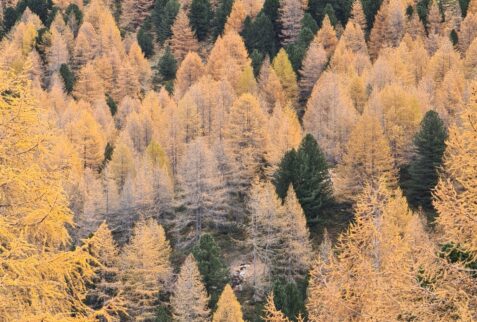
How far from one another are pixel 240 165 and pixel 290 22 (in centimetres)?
6008

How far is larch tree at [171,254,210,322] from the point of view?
46.2m

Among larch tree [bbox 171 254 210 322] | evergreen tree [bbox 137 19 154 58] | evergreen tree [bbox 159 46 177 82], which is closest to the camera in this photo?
larch tree [bbox 171 254 210 322]

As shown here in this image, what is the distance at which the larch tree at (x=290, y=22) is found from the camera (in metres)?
118

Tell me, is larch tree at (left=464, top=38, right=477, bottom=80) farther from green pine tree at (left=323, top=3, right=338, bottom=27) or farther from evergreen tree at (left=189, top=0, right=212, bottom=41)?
evergreen tree at (left=189, top=0, right=212, bottom=41)

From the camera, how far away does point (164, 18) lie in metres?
127

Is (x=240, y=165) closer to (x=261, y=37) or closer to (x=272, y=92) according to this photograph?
(x=272, y=92)

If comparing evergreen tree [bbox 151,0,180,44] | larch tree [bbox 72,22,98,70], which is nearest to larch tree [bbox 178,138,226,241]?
larch tree [bbox 72,22,98,70]

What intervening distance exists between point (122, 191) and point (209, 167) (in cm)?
928

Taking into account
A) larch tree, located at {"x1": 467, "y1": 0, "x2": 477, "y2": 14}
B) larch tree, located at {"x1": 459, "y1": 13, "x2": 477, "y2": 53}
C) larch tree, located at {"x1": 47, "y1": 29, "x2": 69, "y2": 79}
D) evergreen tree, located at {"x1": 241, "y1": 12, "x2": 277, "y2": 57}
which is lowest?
larch tree, located at {"x1": 47, "y1": 29, "x2": 69, "y2": 79}

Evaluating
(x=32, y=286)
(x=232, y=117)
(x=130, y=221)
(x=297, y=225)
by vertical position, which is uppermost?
(x=32, y=286)

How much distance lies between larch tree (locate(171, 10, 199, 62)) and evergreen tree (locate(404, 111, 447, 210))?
68.9 metres

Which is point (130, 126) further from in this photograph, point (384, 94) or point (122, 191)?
point (384, 94)

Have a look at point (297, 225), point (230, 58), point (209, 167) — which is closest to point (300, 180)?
point (297, 225)

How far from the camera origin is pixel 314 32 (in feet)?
375
